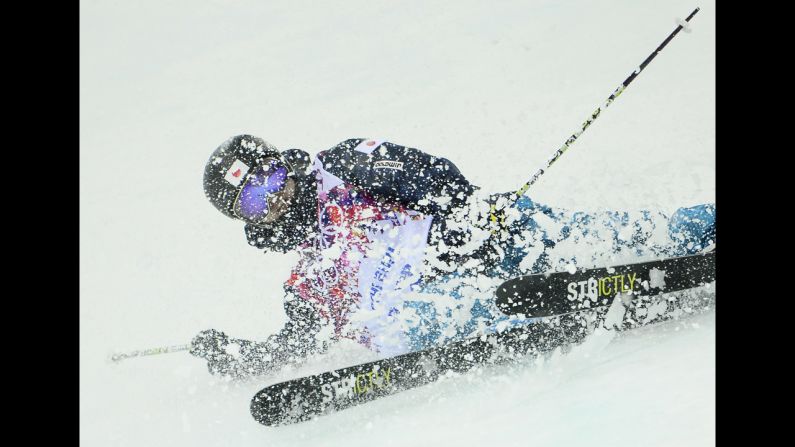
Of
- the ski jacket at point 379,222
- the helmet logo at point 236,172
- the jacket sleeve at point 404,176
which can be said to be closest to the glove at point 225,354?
the ski jacket at point 379,222

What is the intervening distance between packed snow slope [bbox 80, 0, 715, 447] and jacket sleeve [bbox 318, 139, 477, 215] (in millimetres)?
539

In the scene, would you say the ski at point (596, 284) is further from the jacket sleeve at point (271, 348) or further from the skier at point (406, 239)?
the jacket sleeve at point (271, 348)

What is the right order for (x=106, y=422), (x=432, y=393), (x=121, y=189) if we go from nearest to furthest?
(x=432, y=393), (x=106, y=422), (x=121, y=189)

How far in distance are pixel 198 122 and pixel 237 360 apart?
4.28ft

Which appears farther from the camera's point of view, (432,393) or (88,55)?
(88,55)

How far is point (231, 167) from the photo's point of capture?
2.15 m

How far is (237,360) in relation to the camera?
2.47m

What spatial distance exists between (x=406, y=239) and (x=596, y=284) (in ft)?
2.29

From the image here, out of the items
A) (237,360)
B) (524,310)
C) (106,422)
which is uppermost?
(524,310)

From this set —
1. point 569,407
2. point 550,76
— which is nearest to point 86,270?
point 569,407

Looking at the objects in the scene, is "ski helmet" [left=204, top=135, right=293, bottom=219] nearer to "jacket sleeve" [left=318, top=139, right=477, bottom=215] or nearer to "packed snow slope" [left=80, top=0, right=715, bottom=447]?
"jacket sleeve" [left=318, top=139, right=477, bottom=215]

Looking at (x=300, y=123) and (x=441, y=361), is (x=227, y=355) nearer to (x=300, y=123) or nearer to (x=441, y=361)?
(x=441, y=361)

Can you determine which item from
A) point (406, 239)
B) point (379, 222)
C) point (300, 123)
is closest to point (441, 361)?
point (406, 239)
